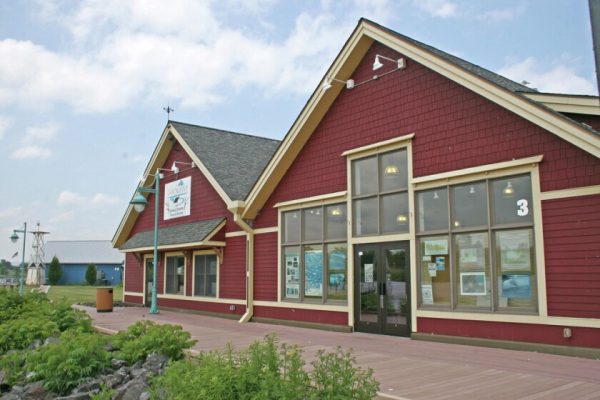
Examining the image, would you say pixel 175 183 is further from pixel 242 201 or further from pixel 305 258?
pixel 305 258

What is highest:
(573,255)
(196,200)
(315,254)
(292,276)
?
(196,200)

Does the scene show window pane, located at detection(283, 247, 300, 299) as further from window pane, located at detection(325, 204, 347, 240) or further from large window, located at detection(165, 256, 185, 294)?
large window, located at detection(165, 256, 185, 294)

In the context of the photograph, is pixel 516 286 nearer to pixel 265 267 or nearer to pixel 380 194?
pixel 380 194

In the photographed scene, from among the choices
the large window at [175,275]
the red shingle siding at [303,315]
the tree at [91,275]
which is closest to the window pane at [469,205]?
the red shingle siding at [303,315]

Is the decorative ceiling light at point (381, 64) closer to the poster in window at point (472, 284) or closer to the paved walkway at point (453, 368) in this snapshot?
the poster in window at point (472, 284)

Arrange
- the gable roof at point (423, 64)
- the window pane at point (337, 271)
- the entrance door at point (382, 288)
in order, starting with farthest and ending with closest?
the window pane at point (337, 271) → the entrance door at point (382, 288) → the gable roof at point (423, 64)

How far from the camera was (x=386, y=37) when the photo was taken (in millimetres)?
11328

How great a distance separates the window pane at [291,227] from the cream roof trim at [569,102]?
6199mm

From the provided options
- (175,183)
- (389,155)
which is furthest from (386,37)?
(175,183)

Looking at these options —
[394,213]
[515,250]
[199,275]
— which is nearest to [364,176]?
[394,213]

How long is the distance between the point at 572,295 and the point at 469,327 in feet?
6.15

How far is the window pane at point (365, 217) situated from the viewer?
11742mm

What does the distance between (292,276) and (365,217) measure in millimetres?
2839

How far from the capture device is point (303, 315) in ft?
43.3
